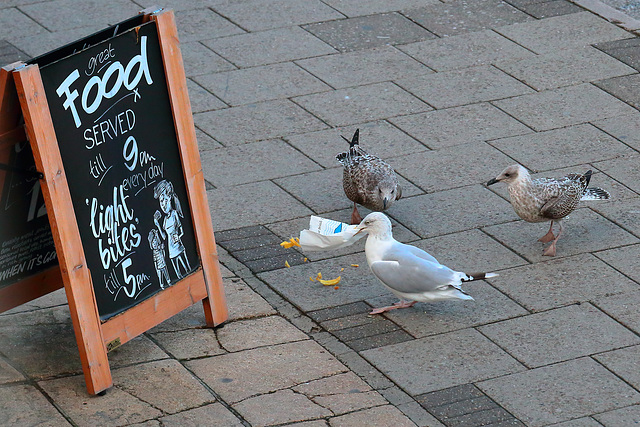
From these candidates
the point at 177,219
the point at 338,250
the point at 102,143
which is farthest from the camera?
the point at 338,250

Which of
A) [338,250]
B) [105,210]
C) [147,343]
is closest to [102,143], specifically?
[105,210]

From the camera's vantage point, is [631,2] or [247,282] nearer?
[247,282]

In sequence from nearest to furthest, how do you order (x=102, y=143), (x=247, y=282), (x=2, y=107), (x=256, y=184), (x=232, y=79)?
(x=2, y=107) < (x=102, y=143) < (x=247, y=282) < (x=256, y=184) < (x=232, y=79)

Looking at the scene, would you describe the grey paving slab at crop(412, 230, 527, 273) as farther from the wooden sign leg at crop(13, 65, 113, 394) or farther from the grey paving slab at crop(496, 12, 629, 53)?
the grey paving slab at crop(496, 12, 629, 53)

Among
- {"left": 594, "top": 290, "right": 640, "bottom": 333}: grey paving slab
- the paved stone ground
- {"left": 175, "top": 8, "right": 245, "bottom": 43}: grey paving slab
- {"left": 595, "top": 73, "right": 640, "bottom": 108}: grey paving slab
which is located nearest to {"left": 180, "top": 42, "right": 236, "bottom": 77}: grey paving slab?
the paved stone ground

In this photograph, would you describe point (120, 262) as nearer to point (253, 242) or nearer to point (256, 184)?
point (253, 242)

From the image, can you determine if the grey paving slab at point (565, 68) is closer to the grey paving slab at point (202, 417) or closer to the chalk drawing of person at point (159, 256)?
the chalk drawing of person at point (159, 256)

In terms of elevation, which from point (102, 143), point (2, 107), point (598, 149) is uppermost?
point (2, 107)

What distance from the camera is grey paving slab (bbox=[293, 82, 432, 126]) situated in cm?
807

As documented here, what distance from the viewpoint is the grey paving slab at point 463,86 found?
8352 mm

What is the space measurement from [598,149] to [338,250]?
2493mm

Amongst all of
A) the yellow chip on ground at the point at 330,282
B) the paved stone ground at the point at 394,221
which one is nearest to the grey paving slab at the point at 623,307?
the paved stone ground at the point at 394,221

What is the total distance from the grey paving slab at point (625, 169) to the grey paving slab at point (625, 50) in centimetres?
180

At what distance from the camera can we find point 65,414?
470 cm
